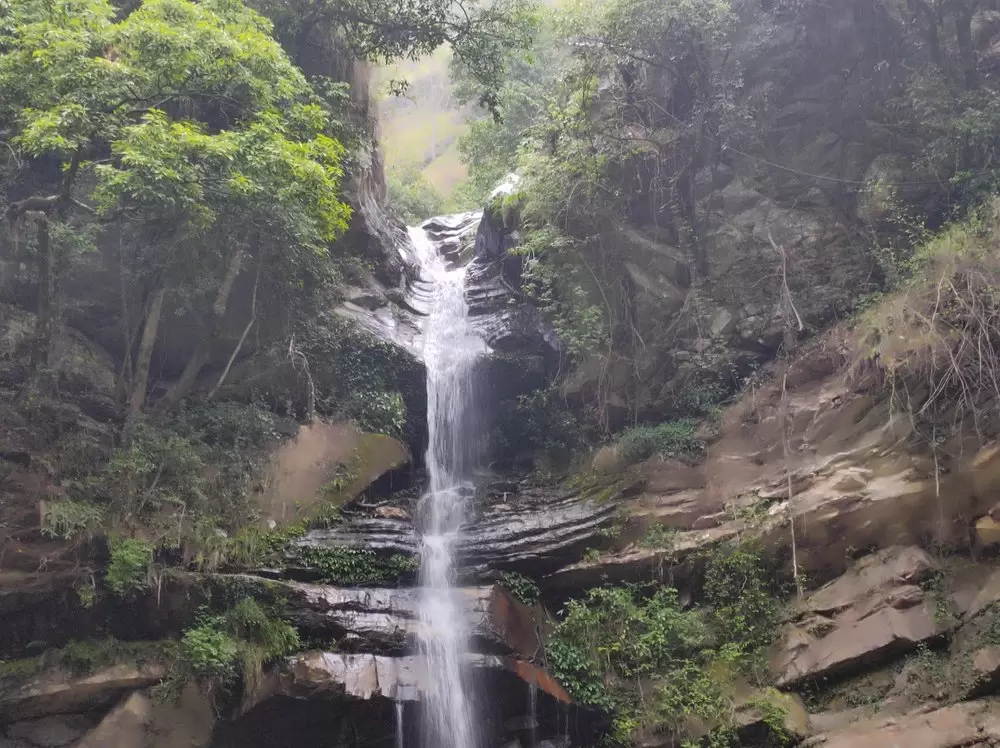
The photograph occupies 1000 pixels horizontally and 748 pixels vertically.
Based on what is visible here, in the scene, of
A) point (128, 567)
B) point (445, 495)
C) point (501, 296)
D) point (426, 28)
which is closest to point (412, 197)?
point (426, 28)

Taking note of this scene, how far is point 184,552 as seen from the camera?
983cm

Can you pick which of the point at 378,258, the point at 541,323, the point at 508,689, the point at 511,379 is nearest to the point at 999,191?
the point at 541,323

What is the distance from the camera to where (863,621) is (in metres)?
8.70

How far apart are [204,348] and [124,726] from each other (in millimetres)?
6230

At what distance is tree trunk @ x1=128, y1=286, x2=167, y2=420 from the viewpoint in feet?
36.8

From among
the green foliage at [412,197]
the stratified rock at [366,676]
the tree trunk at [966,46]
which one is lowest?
→ the stratified rock at [366,676]

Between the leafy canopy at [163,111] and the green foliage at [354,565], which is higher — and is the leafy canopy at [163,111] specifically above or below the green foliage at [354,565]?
above

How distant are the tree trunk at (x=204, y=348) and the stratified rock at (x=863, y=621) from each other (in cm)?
1013

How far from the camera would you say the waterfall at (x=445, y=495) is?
381 inches

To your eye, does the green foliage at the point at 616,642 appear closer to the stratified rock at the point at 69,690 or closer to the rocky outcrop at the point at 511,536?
the rocky outcrop at the point at 511,536

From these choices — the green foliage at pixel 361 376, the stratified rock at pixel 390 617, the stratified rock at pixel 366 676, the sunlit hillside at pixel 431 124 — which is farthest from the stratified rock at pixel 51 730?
the sunlit hillside at pixel 431 124

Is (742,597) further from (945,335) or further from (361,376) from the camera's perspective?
(361,376)

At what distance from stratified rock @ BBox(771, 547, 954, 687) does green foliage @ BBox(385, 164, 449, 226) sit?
19.7 metres

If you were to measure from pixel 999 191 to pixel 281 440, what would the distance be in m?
12.2
